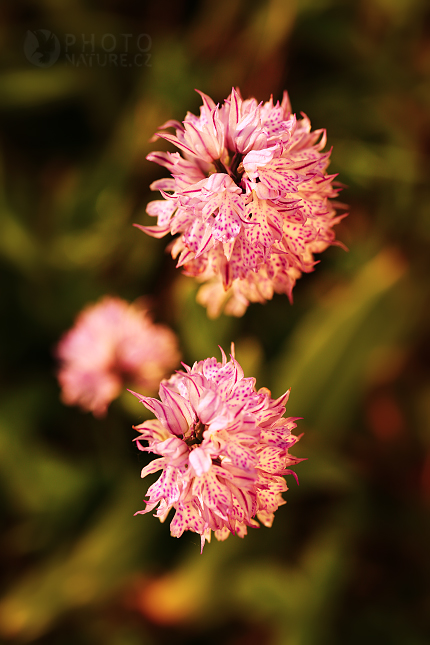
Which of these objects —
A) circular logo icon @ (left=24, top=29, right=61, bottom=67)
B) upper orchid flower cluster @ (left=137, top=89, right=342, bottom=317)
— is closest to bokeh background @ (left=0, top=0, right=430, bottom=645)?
circular logo icon @ (left=24, top=29, right=61, bottom=67)

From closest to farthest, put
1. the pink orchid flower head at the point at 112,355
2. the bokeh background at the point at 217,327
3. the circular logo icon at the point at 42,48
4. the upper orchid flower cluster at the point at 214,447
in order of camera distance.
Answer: the upper orchid flower cluster at the point at 214,447 → the pink orchid flower head at the point at 112,355 → the bokeh background at the point at 217,327 → the circular logo icon at the point at 42,48

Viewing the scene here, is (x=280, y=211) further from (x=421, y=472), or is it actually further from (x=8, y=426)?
(x=421, y=472)

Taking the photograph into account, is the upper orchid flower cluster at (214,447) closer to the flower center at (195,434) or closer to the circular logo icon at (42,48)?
the flower center at (195,434)

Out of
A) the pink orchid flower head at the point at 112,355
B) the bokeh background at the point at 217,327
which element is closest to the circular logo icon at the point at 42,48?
the bokeh background at the point at 217,327

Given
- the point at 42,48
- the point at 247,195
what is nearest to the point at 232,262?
the point at 247,195

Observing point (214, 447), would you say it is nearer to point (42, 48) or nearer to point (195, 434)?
point (195, 434)

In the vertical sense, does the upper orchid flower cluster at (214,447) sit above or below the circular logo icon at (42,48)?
below

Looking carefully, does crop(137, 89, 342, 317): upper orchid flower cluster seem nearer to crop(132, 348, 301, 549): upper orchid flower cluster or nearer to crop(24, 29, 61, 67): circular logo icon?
crop(132, 348, 301, 549): upper orchid flower cluster
